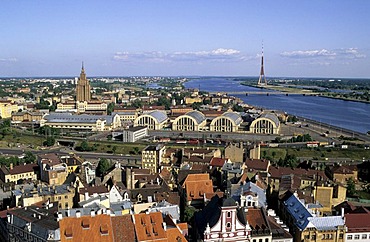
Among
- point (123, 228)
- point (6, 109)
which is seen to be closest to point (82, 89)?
point (6, 109)

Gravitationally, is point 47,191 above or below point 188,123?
above

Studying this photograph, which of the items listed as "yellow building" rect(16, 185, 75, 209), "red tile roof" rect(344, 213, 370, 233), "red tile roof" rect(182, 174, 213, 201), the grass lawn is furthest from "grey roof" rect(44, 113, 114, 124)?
"red tile roof" rect(344, 213, 370, 233)

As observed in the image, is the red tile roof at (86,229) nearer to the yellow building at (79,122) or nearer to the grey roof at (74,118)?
the yellow building at (79,122)

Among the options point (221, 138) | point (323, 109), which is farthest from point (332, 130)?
point (323, 109)

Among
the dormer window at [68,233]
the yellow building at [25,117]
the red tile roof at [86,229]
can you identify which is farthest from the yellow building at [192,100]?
the dormer window at [68,233]

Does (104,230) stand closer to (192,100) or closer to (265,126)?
(265,126)

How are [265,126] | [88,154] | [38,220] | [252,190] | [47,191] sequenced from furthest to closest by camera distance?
[265,126], [88,154], [47,191], [252,190], [38,220]
